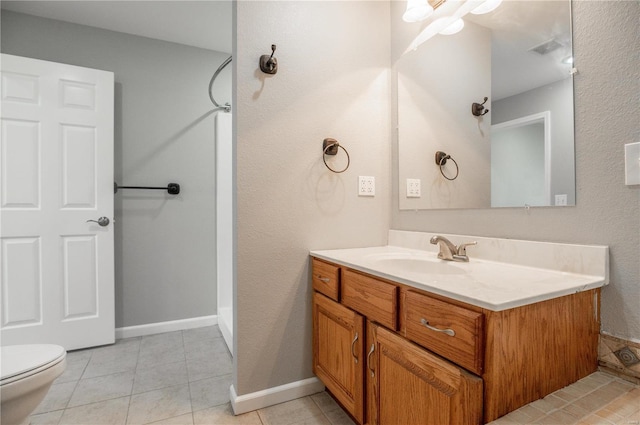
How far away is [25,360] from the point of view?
4.20ft

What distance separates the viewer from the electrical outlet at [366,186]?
1.82 m

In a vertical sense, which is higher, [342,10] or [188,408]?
[342,10]

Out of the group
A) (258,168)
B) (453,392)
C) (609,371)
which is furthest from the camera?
(258,168)

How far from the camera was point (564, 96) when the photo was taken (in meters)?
1.08

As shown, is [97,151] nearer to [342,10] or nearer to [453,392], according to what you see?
[342,10]

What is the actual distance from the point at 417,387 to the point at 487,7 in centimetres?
159

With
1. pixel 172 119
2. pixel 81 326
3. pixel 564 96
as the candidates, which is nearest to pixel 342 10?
pixel 564 96

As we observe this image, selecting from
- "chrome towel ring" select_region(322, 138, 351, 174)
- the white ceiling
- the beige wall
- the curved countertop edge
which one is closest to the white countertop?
the curved countertop edge

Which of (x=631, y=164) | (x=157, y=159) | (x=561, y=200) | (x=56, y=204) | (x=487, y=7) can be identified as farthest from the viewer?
(x=157, y=159)

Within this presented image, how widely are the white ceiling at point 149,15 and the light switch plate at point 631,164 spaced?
7.76ft

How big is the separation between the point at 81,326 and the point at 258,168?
74.6 inches

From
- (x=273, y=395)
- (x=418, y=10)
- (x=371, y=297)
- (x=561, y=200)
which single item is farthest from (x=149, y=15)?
(x=561, y=200)

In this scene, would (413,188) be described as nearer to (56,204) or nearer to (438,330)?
(438,330)

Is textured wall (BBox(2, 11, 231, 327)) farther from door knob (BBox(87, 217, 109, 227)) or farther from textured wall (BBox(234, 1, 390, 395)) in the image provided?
textured wall (BBox(234, 1, 390, 395))
